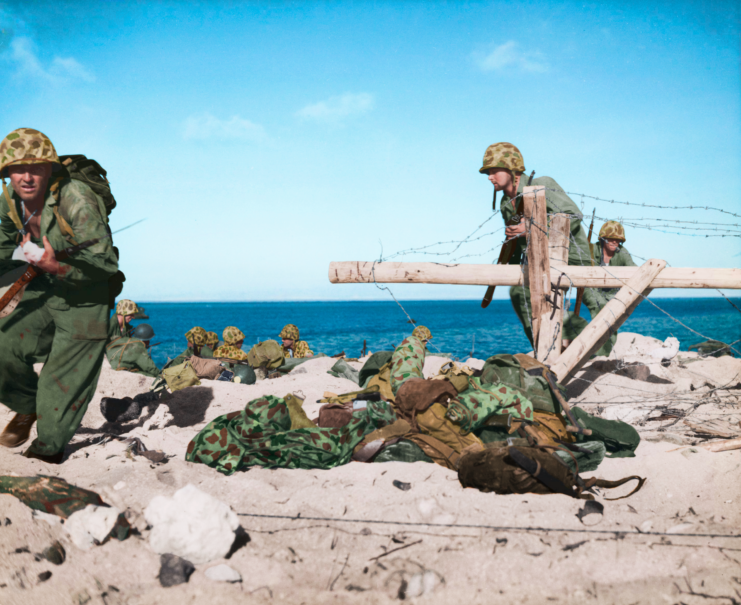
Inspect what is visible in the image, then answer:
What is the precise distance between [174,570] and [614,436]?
355cm

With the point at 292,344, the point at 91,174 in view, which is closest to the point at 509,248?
the point at 91,174

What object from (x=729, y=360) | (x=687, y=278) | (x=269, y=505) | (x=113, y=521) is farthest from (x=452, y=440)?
(x=729, y=360)

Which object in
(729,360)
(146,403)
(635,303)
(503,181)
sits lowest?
(146,403)

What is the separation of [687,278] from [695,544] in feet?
11.5

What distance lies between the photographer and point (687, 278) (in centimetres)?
518

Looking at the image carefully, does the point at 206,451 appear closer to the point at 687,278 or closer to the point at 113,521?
the point at 113,521

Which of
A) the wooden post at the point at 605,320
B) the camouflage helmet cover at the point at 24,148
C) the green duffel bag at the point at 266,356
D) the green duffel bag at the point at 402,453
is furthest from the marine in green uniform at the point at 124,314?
the wooden post at the point at 605,320

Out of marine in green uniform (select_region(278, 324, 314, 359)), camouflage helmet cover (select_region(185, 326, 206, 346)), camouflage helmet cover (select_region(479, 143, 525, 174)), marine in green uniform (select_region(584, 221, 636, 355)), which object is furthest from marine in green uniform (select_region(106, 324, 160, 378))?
marine in green uniform (select_region(584, 221, 636, 355))

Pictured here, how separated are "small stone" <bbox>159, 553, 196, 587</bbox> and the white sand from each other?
37 mm

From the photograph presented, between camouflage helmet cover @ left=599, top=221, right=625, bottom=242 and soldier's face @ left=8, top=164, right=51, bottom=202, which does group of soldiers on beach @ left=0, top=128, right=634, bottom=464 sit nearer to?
soldier's face @ left=8, top=164, right=51, bottom=202

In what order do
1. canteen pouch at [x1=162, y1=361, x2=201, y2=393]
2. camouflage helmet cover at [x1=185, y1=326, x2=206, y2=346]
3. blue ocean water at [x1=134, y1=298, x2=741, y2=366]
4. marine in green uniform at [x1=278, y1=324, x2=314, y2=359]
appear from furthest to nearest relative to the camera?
blue ocean water at [x1=134, y1=298, x2=741, y2=366] < marine in green uniform at [x1=278, y1=324, x2=314, y2=359] < camouflage helmet cover at [x1=185, y1=326, x2=206, y2=346] < canteen pouch at [x1=162, y1=361, x2=201, y2=393]

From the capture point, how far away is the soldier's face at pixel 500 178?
536 cm

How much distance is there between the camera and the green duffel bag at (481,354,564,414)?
14.1 ft

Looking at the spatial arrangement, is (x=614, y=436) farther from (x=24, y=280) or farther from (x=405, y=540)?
(x=24, y=280)
